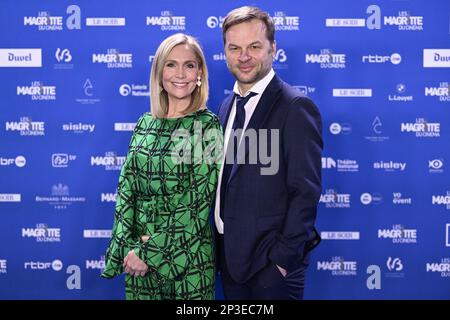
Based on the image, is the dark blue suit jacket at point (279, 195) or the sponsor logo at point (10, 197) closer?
the dark blue suit jacket at point (279, 195)

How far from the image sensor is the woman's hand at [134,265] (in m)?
2.54

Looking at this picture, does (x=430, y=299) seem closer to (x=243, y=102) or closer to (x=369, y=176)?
(x=369, y=176)

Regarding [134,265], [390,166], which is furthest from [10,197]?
[390,166]

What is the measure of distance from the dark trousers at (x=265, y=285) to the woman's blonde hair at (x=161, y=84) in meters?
0.70

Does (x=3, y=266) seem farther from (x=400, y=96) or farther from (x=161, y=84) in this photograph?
(x=400, y=96)

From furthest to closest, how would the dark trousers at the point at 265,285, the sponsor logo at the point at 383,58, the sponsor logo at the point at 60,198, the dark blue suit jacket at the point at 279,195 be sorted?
the sponsor logo at the point at 60,198
the sponsor logo at the point at 383,58
the dark trousers at the point at 265,285
the dark blue suit jacket at the point at 279,195

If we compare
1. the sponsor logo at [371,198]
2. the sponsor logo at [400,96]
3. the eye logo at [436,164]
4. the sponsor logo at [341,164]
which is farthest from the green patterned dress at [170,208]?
the eye logo at [436,164]

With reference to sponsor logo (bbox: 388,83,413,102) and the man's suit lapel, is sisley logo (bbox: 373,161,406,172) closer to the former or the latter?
sponsor logo (bbox: 388,83,413,102)

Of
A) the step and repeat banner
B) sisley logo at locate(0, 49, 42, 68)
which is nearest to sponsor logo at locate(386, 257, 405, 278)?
the step and repeat banner

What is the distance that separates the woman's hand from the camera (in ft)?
8.32

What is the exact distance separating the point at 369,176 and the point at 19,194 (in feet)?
7.82

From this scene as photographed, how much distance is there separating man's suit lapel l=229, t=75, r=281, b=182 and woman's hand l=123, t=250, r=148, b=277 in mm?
582

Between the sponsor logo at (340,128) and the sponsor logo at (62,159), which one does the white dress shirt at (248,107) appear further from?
the sponsor logo at (62,159)

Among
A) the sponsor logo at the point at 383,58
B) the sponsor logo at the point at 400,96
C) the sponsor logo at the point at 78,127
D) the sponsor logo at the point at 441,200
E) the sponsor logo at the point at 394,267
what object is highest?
the sponsor logo at the point at 383,58
